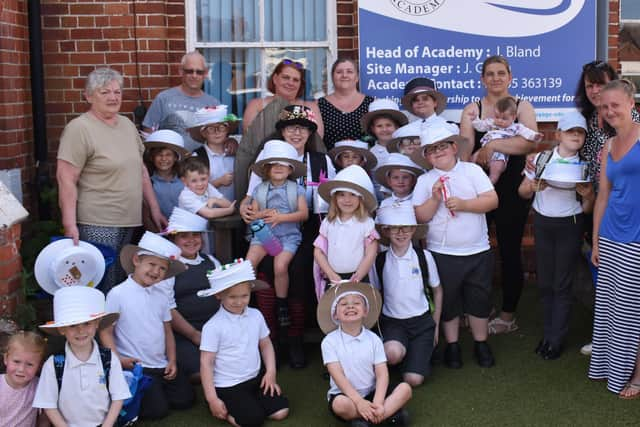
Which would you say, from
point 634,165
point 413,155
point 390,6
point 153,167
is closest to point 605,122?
point 634,165

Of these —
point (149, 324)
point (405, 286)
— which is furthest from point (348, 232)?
point (149, 324)

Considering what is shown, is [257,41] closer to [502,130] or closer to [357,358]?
[502,130]

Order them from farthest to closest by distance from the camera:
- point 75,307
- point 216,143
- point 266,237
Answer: point 216,143, point 266,237, point 75,307

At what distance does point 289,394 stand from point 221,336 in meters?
0.63

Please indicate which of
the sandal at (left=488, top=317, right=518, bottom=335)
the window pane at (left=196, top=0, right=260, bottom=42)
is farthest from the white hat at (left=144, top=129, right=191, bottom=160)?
the sandal at (left=488, top=317, right=518, bottom=335)

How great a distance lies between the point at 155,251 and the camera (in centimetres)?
458

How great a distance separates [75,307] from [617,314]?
116 inches

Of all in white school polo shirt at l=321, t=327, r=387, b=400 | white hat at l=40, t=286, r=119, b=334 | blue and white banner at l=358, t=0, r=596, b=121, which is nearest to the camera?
→ white hat at l=40, t=286, r=119, b=334

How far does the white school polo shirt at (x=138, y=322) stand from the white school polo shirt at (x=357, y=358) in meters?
1.00

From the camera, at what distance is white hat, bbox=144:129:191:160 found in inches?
217

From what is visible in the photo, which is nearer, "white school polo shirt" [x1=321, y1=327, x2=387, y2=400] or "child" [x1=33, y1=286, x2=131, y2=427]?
"child" [x1=33, y1=286, x2=131, y2=427]

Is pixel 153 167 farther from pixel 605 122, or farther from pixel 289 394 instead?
pixel 605 122

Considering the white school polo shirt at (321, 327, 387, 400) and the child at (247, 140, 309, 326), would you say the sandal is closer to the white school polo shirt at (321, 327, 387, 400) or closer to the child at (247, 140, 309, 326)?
the child at (247, 140, 309, 326)

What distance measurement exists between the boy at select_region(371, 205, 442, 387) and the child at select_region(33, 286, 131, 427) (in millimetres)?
1648
